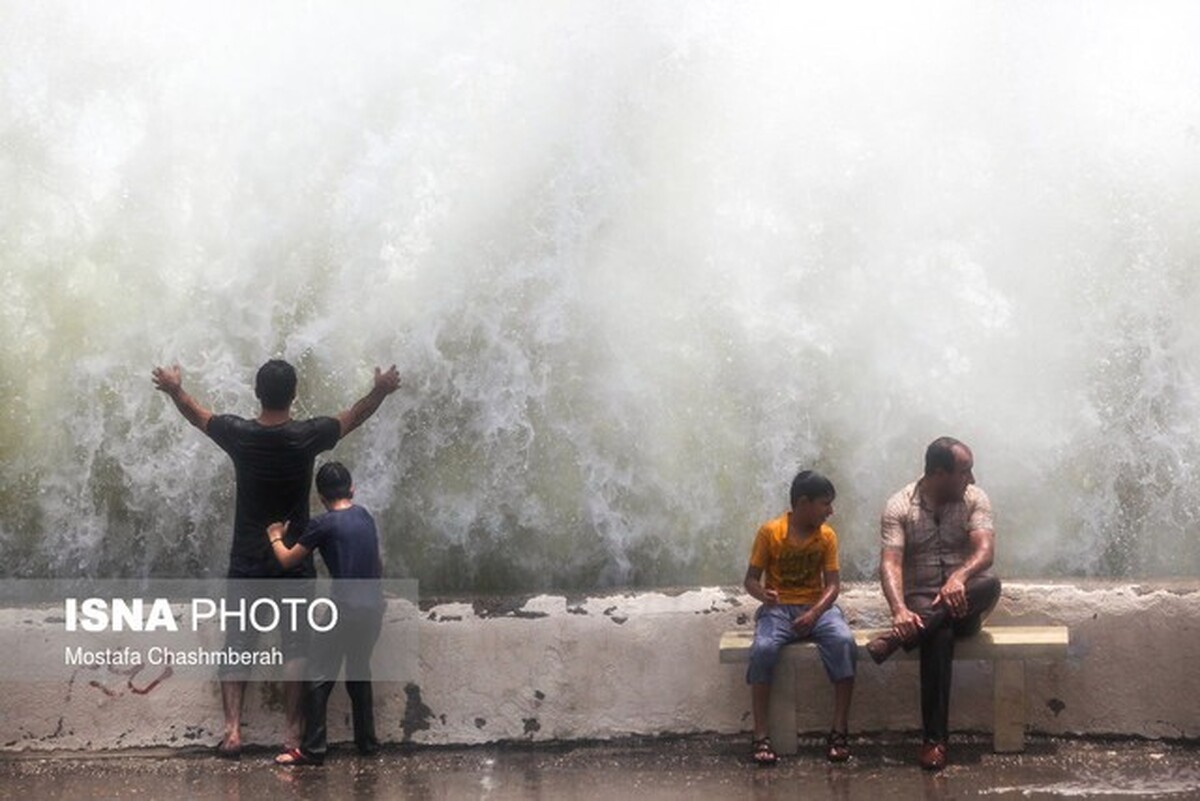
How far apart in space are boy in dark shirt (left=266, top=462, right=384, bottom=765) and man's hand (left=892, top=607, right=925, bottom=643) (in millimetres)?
2391

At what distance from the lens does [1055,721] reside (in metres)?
8.30

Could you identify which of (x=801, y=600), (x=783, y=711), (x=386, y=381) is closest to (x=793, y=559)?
(x=801, y=600)

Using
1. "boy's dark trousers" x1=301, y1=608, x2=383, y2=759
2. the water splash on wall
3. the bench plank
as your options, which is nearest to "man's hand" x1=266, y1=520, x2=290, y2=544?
"boy's dark trousers" x1=301, y1=608, x2=383, y2=759

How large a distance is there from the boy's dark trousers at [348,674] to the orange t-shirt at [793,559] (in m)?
1.83

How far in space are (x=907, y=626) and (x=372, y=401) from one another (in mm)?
2634

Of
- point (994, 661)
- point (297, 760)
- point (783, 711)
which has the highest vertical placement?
point (994, 661)

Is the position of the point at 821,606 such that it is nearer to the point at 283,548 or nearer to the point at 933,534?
the point at 933,534

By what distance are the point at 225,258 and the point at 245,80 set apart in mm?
1476

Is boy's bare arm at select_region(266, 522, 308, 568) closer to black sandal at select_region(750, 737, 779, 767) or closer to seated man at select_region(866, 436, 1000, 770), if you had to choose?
black sandal at select_region(750, 737, 779, 767)

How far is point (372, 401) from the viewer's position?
27.1ft

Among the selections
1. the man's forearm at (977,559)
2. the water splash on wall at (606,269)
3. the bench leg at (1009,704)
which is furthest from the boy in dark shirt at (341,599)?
the bench leg at (1009,704)

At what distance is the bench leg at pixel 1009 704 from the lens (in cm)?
809

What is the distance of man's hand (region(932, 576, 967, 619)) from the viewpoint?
310 inches

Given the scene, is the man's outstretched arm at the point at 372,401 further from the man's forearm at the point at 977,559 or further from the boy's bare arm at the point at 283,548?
the man's forearm at the point at 977,559
